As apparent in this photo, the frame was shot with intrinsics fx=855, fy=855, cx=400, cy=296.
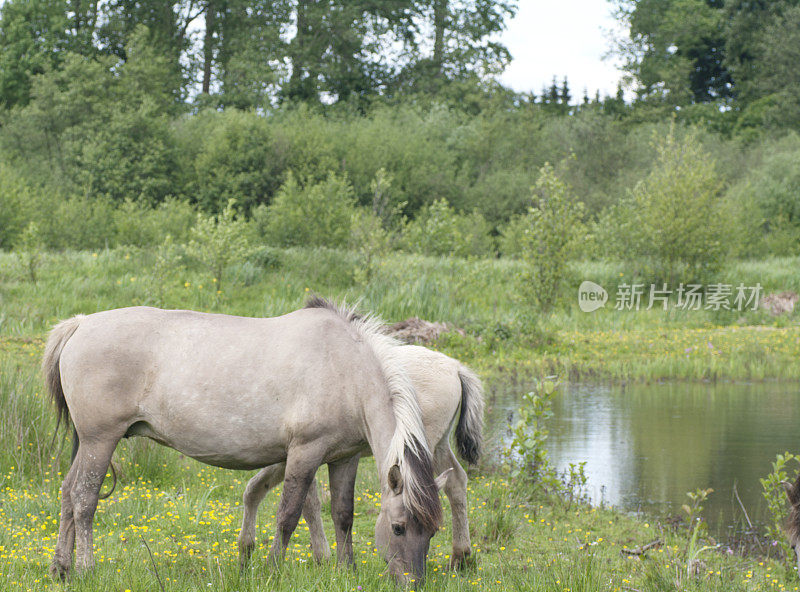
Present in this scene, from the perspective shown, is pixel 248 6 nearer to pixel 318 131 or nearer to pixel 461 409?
pixel 318 131

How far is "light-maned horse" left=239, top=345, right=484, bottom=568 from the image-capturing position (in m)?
5.45

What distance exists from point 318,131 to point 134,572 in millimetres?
36400

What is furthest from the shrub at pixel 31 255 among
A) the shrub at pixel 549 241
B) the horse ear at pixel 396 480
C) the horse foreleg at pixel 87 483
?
the horse ear at pixel 396 480

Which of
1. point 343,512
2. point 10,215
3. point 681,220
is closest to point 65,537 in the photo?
point 343,512

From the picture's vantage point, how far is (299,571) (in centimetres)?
480

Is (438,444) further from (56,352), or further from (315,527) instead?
(56,352)

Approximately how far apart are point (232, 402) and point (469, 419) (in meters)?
1.89

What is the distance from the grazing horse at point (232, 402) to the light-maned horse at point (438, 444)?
37 cm

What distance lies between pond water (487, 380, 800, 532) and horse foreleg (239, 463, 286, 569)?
4142mm

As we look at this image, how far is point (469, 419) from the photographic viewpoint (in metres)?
6.19

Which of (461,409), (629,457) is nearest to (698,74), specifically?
(629,457)

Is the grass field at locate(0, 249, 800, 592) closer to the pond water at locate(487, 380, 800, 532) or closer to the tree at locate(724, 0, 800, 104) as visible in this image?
the pond water at locate(487, 380, 800, 532)

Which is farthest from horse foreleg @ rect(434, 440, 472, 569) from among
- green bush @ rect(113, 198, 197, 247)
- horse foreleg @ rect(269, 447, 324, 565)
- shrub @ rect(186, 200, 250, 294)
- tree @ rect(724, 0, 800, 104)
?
tree @ rect(724, 0, 800, 104)

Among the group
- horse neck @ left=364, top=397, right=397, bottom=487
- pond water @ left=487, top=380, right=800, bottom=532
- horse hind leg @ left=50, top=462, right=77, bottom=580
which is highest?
horse neck @ left=364, top=397, right=397, bottom=487
